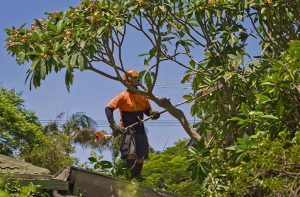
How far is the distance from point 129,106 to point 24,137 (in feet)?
64.0

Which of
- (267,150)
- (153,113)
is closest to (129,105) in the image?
(153,113)

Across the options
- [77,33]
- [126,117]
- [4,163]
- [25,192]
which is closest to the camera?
[25,192]

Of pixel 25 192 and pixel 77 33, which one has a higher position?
pixel 77 33

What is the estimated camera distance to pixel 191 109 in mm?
9883

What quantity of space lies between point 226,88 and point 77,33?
6.60ft

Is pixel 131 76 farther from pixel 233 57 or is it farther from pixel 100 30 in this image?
pixel 233 57

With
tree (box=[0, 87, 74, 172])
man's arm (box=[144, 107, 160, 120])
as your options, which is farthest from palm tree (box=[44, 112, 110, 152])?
man's arm (box=[144, 107, 160, 120])

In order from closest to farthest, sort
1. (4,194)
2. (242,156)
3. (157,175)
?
(4,194) → (242,156) → (157,175)

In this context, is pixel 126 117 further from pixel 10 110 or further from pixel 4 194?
pixel 10 110

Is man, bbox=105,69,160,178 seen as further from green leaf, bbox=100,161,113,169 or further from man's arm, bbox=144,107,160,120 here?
green leaf, bbox=100,161,113,169

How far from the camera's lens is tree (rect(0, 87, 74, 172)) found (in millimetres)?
27344

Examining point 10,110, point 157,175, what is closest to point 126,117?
point 157,175

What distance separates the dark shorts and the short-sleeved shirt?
114 mm

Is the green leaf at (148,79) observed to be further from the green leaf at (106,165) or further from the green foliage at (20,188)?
the green foliage at (20,188)
